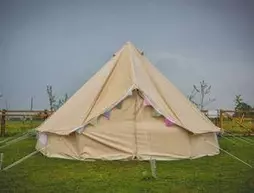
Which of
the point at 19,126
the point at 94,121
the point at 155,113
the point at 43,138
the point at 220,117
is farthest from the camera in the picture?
the point at 19,126

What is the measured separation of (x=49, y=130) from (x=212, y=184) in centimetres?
481

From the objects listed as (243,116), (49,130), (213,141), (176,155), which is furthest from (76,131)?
(243,116)

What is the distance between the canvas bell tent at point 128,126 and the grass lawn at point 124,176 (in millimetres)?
425

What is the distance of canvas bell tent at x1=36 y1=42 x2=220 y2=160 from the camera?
31.7ft

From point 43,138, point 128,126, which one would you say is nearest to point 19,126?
point 43,138

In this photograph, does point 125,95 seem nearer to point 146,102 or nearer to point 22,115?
point 146,102

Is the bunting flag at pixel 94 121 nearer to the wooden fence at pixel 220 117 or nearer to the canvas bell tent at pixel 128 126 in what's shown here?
the canvas bell tent at pixel 128 126

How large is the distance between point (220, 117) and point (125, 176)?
1342cm

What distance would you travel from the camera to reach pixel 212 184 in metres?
6.80

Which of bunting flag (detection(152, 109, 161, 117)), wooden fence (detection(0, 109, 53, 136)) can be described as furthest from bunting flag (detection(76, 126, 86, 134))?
wooden fence (detection(0, 109, 53, 136))

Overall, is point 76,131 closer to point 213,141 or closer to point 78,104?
point 78,104

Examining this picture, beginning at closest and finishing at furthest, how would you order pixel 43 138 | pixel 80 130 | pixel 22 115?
pixel 80 130 → pixel 43 138 → pixel 22 115

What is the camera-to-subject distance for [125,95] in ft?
32.8

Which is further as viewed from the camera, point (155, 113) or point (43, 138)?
point (43, 138)
